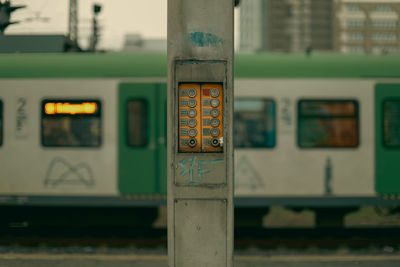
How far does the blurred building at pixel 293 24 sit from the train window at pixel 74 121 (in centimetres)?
11864

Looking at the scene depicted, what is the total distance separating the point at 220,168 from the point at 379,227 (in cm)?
547

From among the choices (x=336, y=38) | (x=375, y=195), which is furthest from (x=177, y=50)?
(x=336, y=38)

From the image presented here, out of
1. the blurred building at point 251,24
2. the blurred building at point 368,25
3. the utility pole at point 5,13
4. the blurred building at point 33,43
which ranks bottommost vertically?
the blurred building at point 33,43

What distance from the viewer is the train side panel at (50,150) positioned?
7.57m

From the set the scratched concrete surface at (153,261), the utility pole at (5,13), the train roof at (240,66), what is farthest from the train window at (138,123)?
the utility pole at (5,13)

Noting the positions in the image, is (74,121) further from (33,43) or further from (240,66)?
(240,66)

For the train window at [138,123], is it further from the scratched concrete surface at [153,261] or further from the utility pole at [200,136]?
the utility pole at [200,136]

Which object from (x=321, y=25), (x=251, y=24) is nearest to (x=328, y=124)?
(x=321, y=25)

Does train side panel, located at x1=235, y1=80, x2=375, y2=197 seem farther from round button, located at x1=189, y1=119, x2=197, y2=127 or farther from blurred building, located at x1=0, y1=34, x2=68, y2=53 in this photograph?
round button, located at x1=189, y1=119, x2=197, y2=127

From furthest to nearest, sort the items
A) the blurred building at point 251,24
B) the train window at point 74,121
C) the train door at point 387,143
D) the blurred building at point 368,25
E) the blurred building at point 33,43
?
the blurred building at point 251,24 → the blurred building at point 368,25 → the blurred building at point 33,43 → the train window at point 74,121 → the train door at point 387,143

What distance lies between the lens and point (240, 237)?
7.71 metres

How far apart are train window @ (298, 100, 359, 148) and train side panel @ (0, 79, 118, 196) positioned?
3.05m

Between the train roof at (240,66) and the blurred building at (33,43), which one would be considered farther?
the blurred building at (33,43)

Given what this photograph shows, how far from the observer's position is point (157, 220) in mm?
7965
